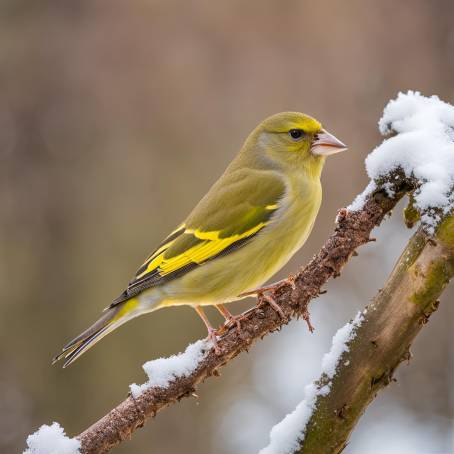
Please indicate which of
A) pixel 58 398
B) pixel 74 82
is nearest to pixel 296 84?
pixel 74 82

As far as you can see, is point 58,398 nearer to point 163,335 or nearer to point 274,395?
point 163,335

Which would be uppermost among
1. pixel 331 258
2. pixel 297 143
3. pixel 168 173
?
pixel 168 173

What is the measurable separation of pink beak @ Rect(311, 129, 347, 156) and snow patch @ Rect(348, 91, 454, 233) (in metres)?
1.22

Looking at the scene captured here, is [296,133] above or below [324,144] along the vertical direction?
above

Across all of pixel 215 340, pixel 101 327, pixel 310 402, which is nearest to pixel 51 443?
pixel 215 340

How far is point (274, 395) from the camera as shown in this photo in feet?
24.9

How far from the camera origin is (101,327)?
3.92 metres

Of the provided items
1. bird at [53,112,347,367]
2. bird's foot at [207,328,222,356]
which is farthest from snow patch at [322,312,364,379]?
bird at [53,112,347,367]

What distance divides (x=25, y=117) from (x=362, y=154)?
4103 millimetres

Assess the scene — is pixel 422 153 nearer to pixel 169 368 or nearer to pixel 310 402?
pixel 310 402

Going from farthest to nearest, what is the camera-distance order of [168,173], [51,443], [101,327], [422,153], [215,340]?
[168,173]
[101,327]
[215,340]
[422,153]
[51,443]

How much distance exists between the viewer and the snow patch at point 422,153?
274 cm

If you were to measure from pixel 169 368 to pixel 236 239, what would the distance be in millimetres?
1411

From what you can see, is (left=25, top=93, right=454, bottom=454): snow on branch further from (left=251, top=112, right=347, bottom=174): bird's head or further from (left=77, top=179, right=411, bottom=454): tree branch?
(left=251, top=112, right=347, bottom=174): bird's head
